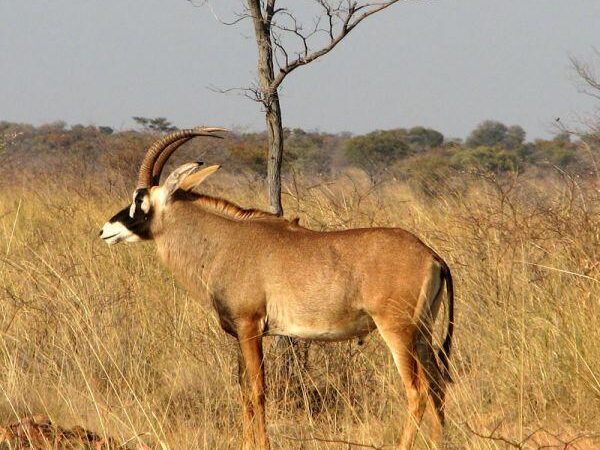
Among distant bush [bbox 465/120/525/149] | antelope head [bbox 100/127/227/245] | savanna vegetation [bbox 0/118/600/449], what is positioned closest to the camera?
savanna vegetation [bbox 0/118/600/449]

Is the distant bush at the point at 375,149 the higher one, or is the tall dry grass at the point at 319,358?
the tall dry grass at the point at 319,358

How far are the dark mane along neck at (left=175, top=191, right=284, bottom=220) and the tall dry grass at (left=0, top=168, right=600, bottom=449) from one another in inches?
26.9

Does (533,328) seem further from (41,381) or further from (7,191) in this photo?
(7,191)

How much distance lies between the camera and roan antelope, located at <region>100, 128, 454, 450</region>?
557 centimetres

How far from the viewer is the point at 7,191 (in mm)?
16078

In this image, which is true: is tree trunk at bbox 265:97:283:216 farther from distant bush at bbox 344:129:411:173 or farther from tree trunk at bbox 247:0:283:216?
distant bush at bbox 344:129:411:173

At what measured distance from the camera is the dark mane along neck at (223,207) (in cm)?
638

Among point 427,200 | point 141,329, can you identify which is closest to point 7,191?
point 427,200

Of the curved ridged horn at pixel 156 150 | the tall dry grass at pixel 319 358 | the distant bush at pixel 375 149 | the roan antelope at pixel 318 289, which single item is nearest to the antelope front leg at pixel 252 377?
the roan antelope at pixel 318 289

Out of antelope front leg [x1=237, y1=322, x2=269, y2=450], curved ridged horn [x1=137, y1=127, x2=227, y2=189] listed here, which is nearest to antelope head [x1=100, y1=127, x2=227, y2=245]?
curved ridged horn [x1=137, y1=127, x2=227, y2=189]

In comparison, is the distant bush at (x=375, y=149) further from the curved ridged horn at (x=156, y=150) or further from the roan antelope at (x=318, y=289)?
the roan antelope at (x=318, y=289)

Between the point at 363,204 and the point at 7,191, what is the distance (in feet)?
23.0

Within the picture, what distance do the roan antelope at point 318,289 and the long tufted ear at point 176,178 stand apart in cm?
1

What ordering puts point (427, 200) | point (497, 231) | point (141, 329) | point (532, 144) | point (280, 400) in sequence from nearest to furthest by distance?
point (280, 400)
point (141, 329)
point (497, 231)
point (427, 200)
point (532, 144)
